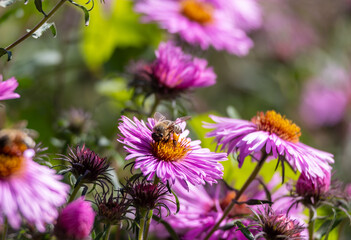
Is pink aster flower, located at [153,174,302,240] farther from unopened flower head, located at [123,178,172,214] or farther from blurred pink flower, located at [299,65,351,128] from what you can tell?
blurred pink flower, located at [299,65,351,128]

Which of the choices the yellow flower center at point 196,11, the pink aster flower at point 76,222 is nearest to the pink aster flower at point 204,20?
the yellow flower center at point 196,11

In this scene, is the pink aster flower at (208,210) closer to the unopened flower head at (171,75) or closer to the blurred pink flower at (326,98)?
the unopened flower head at (171,75)

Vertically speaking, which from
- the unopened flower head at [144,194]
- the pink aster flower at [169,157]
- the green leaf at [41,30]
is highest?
the green leaf at [41,30]

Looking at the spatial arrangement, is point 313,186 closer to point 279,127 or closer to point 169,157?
point 279,127

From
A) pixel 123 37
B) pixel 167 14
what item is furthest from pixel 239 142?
pixel 123 37

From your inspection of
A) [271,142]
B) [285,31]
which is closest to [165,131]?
[271,142]
